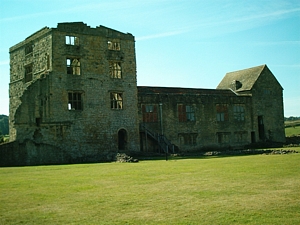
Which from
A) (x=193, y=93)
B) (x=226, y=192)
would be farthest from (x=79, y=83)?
(x=226, y=192)

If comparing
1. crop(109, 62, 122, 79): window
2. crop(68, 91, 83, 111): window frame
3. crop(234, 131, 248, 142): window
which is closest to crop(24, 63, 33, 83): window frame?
crop(68, 91, 83, 111): window frame

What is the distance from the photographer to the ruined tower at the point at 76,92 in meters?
32.1

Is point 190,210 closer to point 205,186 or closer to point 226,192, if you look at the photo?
point 226,192

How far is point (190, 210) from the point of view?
8.95 m

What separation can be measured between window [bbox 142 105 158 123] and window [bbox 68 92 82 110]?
731 centimetres

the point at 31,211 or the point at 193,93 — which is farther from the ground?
the point at 193,93

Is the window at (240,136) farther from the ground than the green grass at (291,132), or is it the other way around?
the green grass at (291,132)

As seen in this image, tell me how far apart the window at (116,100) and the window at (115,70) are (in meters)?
1.76

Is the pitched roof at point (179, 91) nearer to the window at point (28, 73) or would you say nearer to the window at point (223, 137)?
the window at point (223, 137)

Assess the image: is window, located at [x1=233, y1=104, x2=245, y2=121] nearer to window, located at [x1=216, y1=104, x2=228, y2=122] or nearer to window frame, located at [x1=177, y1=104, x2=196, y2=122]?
window, located at [x1=216, y1=104, x2=228, y2=122]

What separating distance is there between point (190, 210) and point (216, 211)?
613 mm

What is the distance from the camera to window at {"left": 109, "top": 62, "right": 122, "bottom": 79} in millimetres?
36688

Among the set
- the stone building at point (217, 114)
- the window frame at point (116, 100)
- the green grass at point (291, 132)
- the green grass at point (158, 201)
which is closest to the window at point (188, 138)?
the stone building at point (217, 114)

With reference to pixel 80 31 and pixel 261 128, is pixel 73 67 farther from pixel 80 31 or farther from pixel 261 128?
pixel 261 128
